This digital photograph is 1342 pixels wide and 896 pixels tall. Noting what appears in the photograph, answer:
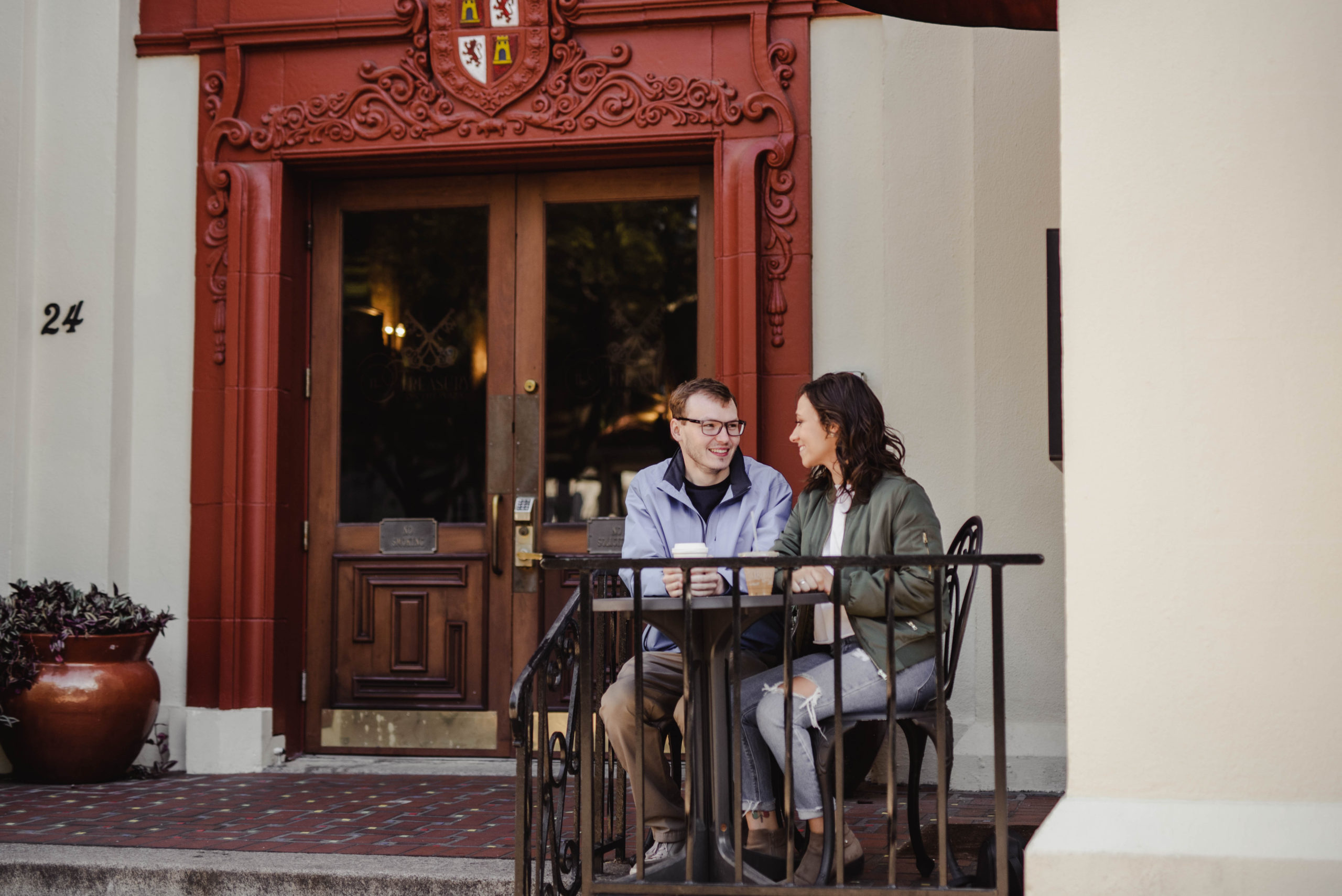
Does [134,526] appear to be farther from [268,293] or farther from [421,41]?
[421,41]

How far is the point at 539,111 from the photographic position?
5750mm

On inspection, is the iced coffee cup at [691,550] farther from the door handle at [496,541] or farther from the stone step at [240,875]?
the door handle at [496,541]

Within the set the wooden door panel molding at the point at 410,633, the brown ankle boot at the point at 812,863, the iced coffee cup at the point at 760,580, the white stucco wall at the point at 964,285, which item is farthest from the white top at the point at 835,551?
the wooden door panel molding at the point at 410,633

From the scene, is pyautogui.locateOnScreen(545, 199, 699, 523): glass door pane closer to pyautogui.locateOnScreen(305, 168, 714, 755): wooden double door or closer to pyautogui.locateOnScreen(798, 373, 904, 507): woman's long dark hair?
pyautogui.locateOnScreen(305, 168, 714, 755): wooden double door

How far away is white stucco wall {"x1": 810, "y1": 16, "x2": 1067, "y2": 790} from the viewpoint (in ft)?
17.3

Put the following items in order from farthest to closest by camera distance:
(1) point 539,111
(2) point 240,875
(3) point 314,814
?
(1) point 539,111 < (3) point 314,814 < (2) point 240,875

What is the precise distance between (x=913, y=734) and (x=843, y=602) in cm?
58

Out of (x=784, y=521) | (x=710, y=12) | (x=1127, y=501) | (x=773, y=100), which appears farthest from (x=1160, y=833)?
(x=710, y=12)

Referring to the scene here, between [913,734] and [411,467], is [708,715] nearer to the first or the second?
[913,734]

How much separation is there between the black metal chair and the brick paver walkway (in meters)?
0.29

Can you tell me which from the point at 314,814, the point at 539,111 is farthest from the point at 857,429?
the point at 539,111

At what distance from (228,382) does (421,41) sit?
1.77m

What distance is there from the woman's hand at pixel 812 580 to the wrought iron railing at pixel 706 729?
0.08 ft

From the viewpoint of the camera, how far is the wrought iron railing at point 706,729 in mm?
3082
